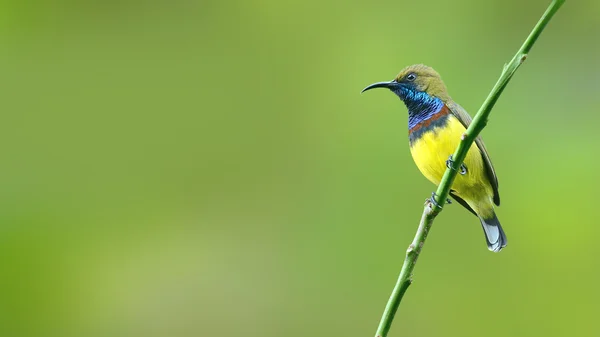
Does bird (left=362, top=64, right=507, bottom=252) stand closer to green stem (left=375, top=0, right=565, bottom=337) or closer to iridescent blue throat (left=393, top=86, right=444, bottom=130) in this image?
iridescent blue throat (left=393, top=86, right=444, bottom=130)

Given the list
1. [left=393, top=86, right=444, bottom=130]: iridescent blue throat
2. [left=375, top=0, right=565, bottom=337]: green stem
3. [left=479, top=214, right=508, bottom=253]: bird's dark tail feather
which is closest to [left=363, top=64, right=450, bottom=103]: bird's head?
[left=393, top=86, right=444, bottom=130]: iridescent blue throat

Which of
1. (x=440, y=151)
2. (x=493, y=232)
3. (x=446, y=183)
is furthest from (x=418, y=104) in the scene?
(x=446, y=183)

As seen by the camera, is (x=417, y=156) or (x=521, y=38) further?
(x=521, y=38)

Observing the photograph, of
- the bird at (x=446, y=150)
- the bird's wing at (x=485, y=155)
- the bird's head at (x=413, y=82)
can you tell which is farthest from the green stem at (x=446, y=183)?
the bird's wing at (x=485, y=155)

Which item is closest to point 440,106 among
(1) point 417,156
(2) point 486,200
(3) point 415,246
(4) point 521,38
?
(1) point 417,156

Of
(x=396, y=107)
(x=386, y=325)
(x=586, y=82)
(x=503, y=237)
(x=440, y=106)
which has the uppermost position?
(x=586, y=82)

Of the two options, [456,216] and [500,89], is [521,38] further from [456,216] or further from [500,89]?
[500,89]

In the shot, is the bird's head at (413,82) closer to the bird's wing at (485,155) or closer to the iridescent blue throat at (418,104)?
the iridescent blue throat at (418,104)
